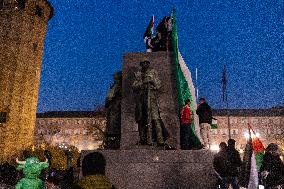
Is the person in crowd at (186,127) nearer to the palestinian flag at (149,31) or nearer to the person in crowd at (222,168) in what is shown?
the person in crowd at (222,168)

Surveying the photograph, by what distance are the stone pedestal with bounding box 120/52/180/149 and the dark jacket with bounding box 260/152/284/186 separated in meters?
2.10

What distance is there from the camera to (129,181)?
6695 mm

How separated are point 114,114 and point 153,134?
1435 millimetres

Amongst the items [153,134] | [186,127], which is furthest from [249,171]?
[153,134]

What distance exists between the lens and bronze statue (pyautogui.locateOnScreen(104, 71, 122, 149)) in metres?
8.48

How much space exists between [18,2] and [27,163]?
2275 inches

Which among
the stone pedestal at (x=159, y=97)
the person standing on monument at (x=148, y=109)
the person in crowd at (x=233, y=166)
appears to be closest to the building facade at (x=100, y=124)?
the stone pedestal at (x=159, y=97)

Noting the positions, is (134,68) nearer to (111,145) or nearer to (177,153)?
(111,145)

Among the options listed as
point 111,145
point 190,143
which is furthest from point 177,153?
point 111,145

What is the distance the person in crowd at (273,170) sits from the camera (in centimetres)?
626

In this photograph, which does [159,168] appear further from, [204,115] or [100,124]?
[100,124]

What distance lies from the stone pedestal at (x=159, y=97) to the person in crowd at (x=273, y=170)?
2070 mm

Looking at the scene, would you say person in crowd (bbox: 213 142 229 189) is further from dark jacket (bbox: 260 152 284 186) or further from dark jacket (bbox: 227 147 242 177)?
dark jacket (bbox: 260 152 284 186)

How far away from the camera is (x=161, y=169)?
671 centimetres
